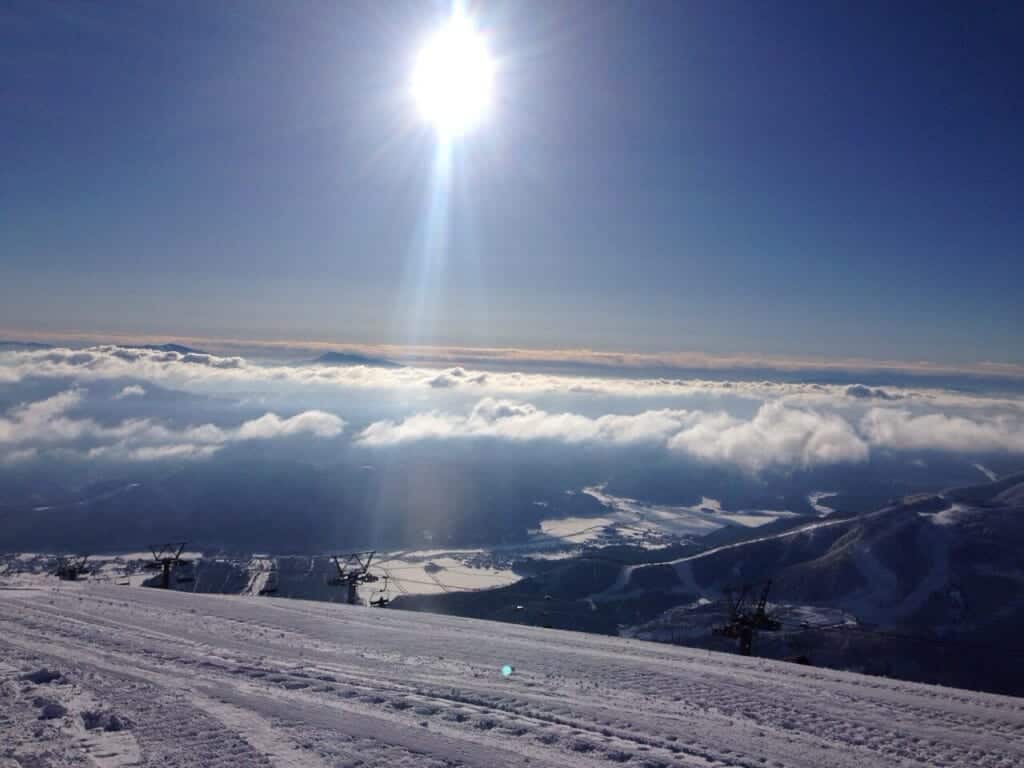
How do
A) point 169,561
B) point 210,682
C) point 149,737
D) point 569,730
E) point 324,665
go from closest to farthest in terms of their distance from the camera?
point 149,737 → point 569,730 → point 210,682 → point 324,665 → point 169,561

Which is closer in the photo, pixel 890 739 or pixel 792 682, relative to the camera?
pixel 890 739

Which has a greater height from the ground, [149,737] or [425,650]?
[149,737]

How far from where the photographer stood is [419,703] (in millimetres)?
12000

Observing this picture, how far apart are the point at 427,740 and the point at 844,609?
179m

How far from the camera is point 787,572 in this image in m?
189

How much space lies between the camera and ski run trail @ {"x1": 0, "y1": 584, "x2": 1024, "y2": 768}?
9617 millimetres

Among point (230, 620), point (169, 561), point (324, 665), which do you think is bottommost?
point (169, 561)

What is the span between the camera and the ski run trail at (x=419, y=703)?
379 inches

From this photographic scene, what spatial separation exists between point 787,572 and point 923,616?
121 feet

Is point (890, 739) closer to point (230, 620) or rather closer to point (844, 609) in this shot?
point (230, 620)

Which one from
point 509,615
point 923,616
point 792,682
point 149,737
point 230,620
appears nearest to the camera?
point 149,737

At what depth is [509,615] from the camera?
125875 mm

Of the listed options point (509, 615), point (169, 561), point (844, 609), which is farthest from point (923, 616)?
point (169, 561)

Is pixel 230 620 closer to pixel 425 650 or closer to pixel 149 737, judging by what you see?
pixel 425 650
